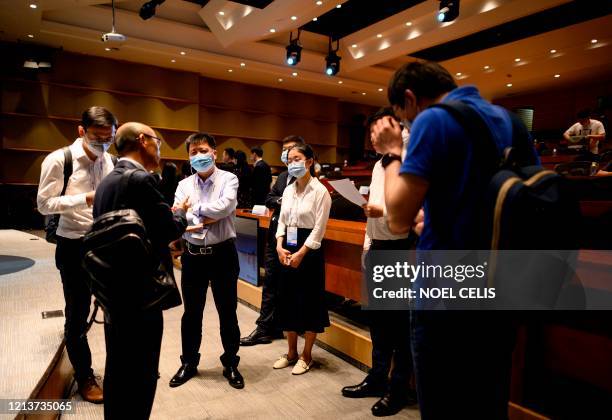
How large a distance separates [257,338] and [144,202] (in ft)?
6.33

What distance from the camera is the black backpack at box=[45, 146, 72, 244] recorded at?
205cm

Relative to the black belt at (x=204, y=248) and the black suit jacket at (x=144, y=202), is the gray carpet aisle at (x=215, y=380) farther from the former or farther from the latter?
the black suit jacket at (x=144, y=202)

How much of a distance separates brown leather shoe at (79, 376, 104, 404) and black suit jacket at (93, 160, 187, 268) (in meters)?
1.15

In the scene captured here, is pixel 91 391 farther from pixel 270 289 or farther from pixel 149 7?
pixel 149 7

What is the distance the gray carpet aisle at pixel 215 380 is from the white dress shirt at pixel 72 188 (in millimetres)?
782

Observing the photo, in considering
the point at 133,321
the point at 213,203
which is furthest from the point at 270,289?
the point at 133,321

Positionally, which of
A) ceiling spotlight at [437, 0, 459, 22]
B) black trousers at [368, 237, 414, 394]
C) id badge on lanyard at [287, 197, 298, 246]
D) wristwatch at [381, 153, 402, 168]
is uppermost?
ceiling spotlight at [437, 0, 459, 22]

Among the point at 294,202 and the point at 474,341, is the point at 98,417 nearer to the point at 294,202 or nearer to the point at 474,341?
the point at 294,202

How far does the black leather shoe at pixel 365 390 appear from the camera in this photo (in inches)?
92.0

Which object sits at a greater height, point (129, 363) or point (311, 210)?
point (311, 210)

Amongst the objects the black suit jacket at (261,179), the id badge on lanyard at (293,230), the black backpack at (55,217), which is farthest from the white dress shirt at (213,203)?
the black suit jacket at (261,179)

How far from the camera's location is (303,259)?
2.58m

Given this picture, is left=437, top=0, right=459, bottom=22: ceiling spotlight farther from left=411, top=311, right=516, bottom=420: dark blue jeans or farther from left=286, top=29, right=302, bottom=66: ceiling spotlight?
left=411, top=311, right=516, bottom=420: dark blue jeans

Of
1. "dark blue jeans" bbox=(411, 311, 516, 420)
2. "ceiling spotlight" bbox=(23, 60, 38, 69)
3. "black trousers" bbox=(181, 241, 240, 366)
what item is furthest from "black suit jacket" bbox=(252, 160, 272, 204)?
"ceiling spotlight" bbox=(23, 60, 38, 69)
